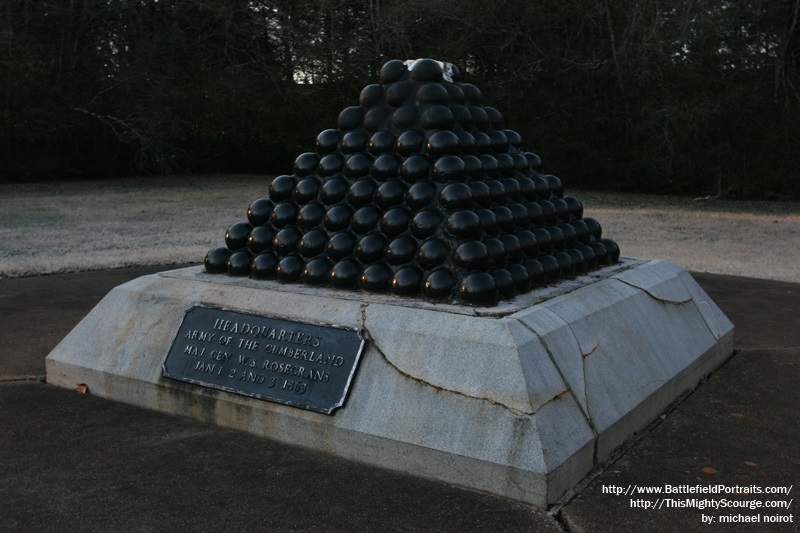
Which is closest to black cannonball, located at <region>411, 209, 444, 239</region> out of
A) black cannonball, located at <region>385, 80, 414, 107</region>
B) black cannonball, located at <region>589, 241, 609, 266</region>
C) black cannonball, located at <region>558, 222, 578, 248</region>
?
black cannonball, located at <region>385, 80, 414, 107</region>

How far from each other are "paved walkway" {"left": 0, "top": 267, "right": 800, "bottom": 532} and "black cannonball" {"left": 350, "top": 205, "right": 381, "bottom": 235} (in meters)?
1.17

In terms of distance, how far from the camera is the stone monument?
320 cm

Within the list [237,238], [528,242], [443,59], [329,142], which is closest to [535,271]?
[528,242]

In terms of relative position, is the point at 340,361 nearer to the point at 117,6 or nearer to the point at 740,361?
the point at 740,361

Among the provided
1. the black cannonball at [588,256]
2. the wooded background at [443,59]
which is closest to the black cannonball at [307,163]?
the black cannonball at [588,256]

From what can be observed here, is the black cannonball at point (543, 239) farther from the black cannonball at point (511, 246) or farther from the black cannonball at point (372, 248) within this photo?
Result: the black cannonball at point (372, 248)

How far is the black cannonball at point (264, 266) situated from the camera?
436 cm

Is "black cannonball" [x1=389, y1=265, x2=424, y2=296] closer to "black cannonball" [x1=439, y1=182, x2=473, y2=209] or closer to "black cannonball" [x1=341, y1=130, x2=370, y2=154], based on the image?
"black cannonball" [x1=439, y1=182, x2=473, y2=209]

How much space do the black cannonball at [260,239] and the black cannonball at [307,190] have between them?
0.25 meters

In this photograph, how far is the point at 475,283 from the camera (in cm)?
366

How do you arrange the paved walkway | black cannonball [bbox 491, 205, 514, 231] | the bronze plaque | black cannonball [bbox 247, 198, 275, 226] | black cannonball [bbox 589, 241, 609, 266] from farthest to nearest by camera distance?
black cannonball [bbox 589, 241, 609, 266], black cannonball [bbox 247, 198, 275, 226], black cannonball [bbox 491, 205, 514, 231], the bronze plaque, the paved walkway

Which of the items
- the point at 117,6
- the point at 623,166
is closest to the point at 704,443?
the point at 623,166

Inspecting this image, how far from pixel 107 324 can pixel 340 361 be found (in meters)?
1.56

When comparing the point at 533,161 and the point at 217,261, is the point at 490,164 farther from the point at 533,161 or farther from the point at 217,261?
the point at 217,261
